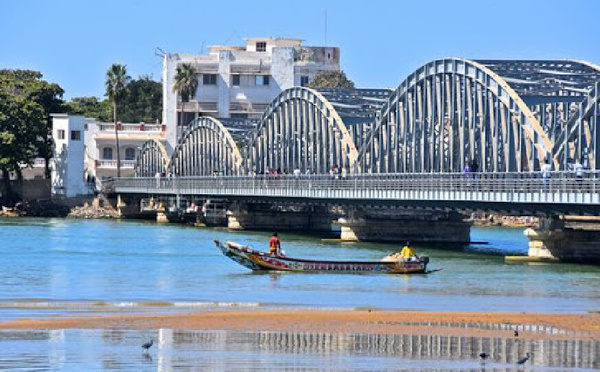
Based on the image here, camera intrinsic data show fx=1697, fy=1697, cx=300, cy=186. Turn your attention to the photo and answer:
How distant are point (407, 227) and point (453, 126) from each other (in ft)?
44.2

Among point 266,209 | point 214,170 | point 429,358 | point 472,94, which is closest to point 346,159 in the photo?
point 266,209

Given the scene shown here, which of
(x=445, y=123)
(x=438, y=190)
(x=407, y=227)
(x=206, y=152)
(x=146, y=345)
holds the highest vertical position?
(x=445, y=123)

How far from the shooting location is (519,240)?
127312 millimetres

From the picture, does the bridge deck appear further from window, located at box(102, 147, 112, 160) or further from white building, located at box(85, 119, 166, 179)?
window, located at box(102, 147, 112, 160)

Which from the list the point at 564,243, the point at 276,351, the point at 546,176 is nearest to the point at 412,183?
the point at 564,243

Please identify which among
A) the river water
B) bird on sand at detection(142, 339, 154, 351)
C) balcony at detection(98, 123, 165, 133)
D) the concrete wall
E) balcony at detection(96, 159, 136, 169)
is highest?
balcony at detection(98, 123, 165, 133)

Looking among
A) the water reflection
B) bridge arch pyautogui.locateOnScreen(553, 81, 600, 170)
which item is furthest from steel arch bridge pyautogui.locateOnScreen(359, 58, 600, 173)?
the water reflection

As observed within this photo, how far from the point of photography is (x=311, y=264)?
2859 inches

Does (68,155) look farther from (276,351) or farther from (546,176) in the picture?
(276,351)

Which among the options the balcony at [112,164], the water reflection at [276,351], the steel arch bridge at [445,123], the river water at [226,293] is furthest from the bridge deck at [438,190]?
the balcony at [112,164]

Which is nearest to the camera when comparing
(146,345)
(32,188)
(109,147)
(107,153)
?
(146,345)

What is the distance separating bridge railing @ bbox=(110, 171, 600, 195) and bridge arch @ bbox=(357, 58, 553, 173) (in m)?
2.32

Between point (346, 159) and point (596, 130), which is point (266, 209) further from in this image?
point (596, 130)

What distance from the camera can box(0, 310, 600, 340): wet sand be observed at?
48.1 metres
